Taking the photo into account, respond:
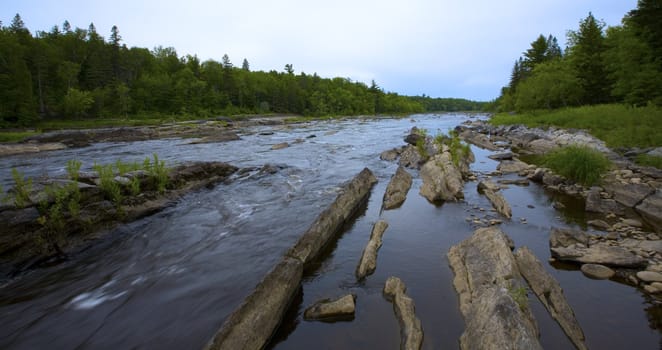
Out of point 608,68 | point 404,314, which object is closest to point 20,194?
point 404,314

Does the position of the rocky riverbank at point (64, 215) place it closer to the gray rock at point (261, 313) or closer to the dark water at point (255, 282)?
the dark water at point (255, 282)

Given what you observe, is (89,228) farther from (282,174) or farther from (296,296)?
(282,174)

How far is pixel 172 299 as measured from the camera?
6176mm

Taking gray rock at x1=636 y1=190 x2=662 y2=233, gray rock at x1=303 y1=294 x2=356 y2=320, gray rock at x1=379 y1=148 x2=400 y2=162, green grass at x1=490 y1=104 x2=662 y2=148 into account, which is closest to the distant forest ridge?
gray rock at x1=379 y1=148 x2=400 y2=162

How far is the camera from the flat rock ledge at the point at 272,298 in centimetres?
421

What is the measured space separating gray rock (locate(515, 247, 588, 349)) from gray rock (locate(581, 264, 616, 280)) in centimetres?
119

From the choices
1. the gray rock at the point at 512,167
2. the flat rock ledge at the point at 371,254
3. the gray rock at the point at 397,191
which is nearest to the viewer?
the flat rock ledge at the point at 371,254

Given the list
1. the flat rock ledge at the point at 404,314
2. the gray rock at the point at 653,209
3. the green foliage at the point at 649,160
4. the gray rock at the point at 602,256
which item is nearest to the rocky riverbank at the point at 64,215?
the flat rock ledge at the point at 404,314

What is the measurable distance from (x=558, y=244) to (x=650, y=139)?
1554 centimetres

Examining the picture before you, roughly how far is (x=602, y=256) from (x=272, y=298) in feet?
23.6

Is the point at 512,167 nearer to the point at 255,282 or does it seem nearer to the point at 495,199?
the point at 495,199

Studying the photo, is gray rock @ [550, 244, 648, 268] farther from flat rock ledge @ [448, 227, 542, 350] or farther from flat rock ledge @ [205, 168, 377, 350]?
flat rock ledge @ [205, 168, 377, 350]

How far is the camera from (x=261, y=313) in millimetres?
4754

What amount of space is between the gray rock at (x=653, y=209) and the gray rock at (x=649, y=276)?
341 centimetres
